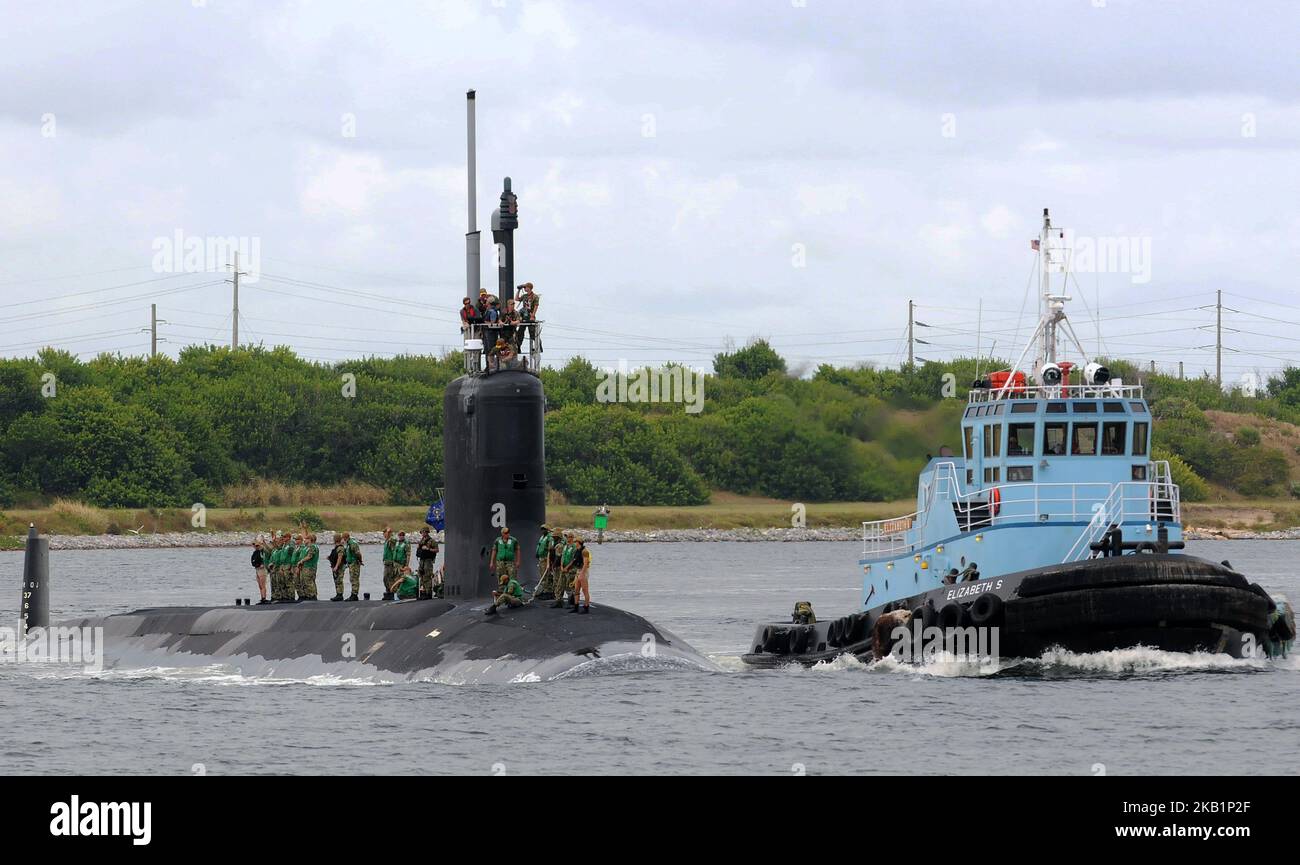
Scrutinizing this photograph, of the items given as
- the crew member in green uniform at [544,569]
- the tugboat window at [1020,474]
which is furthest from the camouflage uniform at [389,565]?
the tugboat window at [1020,474]

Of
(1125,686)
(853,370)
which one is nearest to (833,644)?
(1125,686)

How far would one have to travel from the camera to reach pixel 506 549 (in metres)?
32.4

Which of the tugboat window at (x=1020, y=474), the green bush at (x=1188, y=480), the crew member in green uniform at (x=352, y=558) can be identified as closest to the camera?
the tugboat window at (x=1020, y=474)

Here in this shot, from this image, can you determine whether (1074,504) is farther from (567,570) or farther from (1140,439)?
(567,570)

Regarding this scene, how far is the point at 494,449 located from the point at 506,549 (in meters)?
2.10

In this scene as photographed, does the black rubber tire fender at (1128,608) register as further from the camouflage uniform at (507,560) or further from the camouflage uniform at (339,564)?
the camouflage uniform at (339,564)

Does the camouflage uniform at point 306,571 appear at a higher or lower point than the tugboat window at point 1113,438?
lower

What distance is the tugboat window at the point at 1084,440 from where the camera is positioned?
37.3 m

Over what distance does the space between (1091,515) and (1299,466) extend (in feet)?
188

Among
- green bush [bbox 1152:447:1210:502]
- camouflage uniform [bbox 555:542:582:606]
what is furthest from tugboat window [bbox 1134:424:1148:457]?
green bush [bbox 1152:447:1210:502]

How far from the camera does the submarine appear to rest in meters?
31.3

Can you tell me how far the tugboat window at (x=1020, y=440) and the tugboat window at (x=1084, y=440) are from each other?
0.83m

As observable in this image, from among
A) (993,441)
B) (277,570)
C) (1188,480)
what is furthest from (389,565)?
(1188,480)
